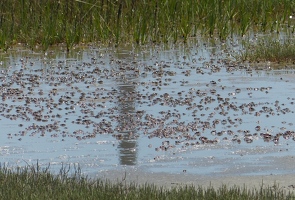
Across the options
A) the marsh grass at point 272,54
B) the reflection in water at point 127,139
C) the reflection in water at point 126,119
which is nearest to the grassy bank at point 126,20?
the marsh grass at point 272,54

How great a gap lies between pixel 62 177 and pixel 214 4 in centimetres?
1336

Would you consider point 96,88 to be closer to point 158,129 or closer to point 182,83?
point 182,83

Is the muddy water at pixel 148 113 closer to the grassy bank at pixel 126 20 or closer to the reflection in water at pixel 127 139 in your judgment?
the reflection in water at pixel 127 139

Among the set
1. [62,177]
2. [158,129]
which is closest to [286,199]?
[62,177]

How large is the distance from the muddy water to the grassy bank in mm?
1548

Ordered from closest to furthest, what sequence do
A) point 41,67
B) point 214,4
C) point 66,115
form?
1. point 66,115
2. point 41,67
3. point 214,4

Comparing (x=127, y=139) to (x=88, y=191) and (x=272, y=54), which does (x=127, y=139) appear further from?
(x=272, y=54)

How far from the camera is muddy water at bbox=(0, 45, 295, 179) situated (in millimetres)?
9734

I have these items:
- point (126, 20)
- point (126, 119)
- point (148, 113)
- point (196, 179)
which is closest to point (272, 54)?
point (148, 113)

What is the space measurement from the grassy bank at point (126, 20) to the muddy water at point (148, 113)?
1.55m

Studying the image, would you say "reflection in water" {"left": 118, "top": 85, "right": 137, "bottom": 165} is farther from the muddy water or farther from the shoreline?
the shoreline

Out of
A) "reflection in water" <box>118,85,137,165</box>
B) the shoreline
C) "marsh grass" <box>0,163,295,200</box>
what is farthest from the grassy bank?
"marsh grass" <box>0,163,295,200</box>

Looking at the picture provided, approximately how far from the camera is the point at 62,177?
27.4 ft

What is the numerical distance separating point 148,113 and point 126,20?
8838 millimetres
